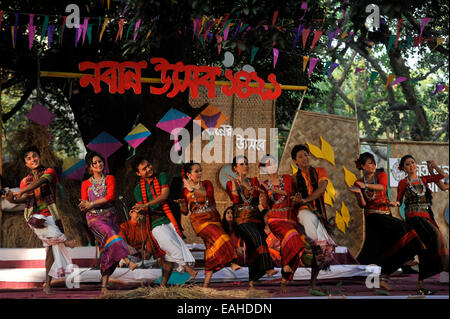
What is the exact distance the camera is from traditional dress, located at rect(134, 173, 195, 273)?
6539mm

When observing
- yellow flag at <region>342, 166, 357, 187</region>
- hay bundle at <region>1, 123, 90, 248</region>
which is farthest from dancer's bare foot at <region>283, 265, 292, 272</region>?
hay bundle at <region>1, 123, 90, 248</region>

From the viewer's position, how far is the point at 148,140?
334 inches

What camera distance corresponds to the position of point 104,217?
660cm

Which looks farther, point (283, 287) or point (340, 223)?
point (340, 223)

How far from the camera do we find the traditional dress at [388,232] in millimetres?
6883

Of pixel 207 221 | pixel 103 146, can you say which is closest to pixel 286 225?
pixel 207 221

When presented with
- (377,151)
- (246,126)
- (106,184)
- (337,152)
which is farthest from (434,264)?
(377,151)

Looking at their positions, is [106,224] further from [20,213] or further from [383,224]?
[383,224]

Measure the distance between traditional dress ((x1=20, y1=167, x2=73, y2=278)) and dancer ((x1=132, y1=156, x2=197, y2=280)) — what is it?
917mm

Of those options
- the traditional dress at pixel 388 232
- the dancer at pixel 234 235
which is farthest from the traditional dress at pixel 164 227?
the traditional dress at pixel 388 232

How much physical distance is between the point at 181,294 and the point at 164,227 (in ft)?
2.44

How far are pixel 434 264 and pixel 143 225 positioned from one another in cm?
329

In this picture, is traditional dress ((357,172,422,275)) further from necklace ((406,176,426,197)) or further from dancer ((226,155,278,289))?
dancer ((226,155,278,289))

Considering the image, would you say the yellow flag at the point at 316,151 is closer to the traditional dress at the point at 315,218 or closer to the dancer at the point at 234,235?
the traditional dress at the point at 315,218
